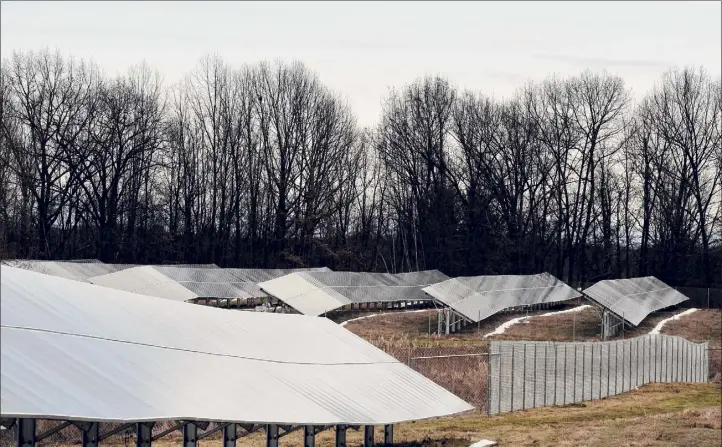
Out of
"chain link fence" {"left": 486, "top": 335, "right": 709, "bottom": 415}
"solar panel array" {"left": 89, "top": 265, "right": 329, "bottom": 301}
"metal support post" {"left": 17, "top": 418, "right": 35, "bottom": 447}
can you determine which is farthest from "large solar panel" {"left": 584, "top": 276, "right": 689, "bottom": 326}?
"metal support post" {"left": 17, "top": 418, "right": 35, "bottom": 447}

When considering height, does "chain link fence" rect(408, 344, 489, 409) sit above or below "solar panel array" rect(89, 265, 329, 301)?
→ below

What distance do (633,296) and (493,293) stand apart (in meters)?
8.06

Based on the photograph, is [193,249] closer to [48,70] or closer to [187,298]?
[48,70]

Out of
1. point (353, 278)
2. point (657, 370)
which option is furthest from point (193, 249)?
point (657, 370)

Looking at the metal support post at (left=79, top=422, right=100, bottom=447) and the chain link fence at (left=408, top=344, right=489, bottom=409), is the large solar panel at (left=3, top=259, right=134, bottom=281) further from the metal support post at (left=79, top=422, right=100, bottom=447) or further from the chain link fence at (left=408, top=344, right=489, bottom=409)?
the metal support post at (left=79, top=422, right=100, bottom=447)

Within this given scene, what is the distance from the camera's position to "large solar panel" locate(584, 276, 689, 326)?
6034 cm

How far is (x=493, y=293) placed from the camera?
67.4m

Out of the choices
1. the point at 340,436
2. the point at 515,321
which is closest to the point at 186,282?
the point at 515,321

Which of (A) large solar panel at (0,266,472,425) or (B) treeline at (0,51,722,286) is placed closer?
(A) large solar panel at (0,266,472,425)

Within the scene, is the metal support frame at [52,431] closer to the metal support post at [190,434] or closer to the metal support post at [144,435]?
the metal support post at [144,435]

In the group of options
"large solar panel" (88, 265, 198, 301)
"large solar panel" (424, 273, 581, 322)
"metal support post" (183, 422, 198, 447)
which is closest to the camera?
"metal support post" (183, 422, 198, 447)

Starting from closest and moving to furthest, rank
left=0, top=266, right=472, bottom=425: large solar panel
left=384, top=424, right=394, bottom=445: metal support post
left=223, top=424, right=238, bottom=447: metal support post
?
left=0, top=266, right=472, bottom=425: large solar panel, left=223, top=424, right=238, bottom=447: metal support post, left=384, top=424, right=394, bottom=445: metal support post

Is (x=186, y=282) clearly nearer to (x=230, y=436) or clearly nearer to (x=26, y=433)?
(x=230, y=436)

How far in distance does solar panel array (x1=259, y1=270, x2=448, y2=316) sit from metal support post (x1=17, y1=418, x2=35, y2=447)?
132 ft
